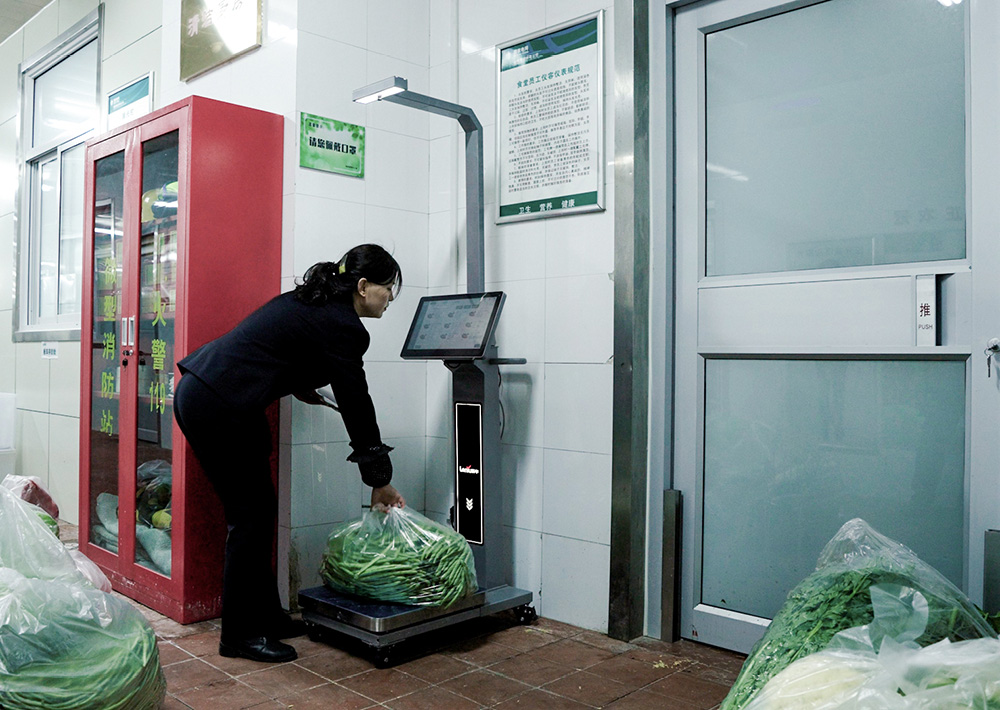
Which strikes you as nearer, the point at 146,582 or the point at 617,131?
the point at 617,131

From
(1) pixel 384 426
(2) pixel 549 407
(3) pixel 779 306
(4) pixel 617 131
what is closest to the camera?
(3) pixel 779 306

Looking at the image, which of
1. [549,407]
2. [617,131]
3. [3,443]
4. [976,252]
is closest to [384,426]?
[549,407]

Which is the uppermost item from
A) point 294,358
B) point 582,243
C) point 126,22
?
point 126,22

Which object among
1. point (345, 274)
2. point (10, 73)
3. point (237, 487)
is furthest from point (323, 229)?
point (10, 73)

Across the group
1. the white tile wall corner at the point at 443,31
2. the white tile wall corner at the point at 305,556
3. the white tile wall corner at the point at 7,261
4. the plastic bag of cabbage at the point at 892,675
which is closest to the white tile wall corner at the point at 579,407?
the white tile wall corner at the point at 305,556

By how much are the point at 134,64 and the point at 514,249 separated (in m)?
2.55

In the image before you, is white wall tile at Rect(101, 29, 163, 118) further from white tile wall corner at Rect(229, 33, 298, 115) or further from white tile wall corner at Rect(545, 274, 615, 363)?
white tile wall corner at Rect(545, 274, 615, 363)

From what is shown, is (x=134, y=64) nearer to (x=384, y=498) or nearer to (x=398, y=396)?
(x=398, y=396)

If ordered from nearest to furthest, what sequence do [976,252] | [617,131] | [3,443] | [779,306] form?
[976,252] < [779,306] < [617,131] < [3,443]

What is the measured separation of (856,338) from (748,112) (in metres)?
0.82

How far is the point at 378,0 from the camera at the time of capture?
3.34 m

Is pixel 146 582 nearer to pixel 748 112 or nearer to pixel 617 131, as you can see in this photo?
pixel 617 131

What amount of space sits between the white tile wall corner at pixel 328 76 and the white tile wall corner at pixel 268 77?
37 millimetres

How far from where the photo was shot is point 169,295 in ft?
10.1
